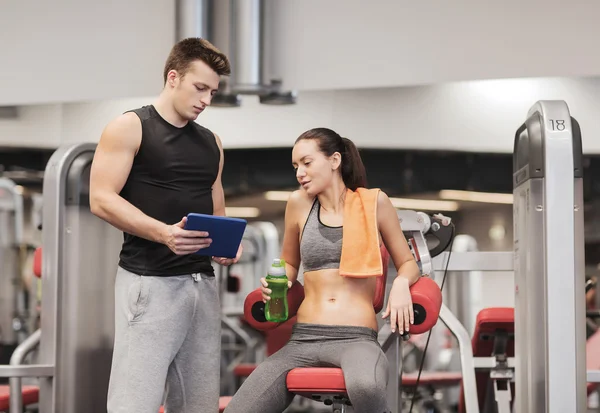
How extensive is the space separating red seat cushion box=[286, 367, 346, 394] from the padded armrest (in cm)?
32

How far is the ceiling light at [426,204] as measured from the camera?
4926 mm

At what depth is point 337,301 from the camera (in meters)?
3.00

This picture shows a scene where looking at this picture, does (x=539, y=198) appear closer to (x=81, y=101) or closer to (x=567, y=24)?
(x=567, y=24)

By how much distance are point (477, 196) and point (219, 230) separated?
8.63 feet

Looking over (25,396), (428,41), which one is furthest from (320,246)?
(428,41)

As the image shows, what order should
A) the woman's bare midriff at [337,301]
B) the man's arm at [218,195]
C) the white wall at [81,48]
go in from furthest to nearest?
the white wall at [81,48]
the woman's bare midriff at [337,301]
the man's arm at [218,195]

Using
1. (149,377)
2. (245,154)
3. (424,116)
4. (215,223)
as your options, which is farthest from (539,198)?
(245,154)

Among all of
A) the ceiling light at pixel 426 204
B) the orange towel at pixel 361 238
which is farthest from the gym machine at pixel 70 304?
the ceiling light at pixel 426 204

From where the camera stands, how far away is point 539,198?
3.12 meters

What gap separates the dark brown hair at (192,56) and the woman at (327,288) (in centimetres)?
49

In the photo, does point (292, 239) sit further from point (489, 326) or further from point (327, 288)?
point (489, 326)

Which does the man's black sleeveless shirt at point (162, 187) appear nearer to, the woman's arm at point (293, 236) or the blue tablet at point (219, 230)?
the blue tablet at point (219, 230)

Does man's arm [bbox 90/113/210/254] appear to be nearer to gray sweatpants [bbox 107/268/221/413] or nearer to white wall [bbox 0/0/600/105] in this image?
gray sweatpants [bbox 107/268/221/413]

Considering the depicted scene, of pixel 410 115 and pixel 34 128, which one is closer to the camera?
pixel 410 115
